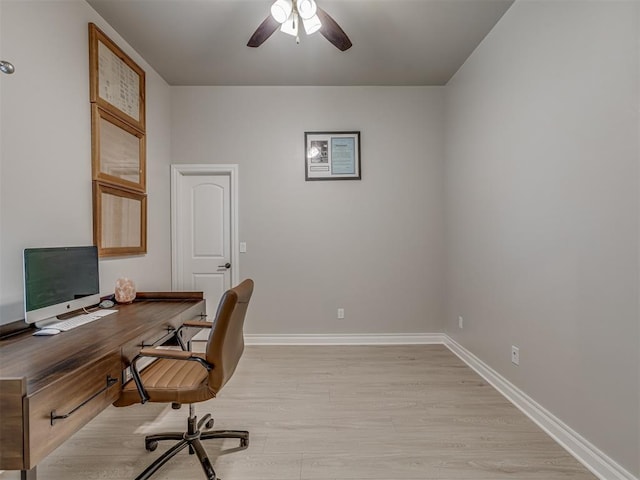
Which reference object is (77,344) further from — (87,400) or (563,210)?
(563,210)

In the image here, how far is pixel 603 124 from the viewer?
1646 mm

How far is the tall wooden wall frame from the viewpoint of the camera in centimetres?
240

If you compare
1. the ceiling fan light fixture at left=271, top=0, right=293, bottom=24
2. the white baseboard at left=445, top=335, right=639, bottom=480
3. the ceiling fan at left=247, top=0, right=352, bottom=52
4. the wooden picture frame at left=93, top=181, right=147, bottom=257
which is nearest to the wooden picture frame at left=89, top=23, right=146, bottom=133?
the wooden picture frame at left=93, top=181, right=147, bottom=257

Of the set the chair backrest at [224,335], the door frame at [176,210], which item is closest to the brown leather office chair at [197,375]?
the chair backrest at [224,335]

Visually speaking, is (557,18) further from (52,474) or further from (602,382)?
(52,474)

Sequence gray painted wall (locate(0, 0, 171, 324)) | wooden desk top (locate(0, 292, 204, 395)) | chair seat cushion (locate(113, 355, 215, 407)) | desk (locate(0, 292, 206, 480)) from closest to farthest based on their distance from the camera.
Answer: desk (locate(0, 292, 206, 480))
wooden desk top (locate(0, 292, 204, 395))
chair seat cushion (locate(113, 355, 215, 407))
gray painted wall (locate(0, 0, 171, 324))

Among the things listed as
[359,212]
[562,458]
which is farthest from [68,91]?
[562,458]

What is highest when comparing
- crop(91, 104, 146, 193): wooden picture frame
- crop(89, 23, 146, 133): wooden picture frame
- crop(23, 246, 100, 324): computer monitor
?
crop(89, 23, 146, 133): wooden picture frame

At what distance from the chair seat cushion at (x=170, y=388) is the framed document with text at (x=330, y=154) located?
248cm

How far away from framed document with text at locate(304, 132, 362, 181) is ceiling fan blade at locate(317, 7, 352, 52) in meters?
1.28

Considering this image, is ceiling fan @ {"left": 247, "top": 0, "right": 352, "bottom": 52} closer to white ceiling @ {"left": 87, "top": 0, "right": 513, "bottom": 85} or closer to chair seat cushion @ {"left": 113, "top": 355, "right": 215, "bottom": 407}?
white ceiling @ {"left": 87, "top": 0, "right": 513, "bottom": 85}

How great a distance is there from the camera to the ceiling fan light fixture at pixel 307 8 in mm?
1987

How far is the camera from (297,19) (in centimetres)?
225

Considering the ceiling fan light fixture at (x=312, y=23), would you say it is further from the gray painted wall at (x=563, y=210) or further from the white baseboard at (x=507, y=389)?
the white baseboard at (x=507, y=389)
